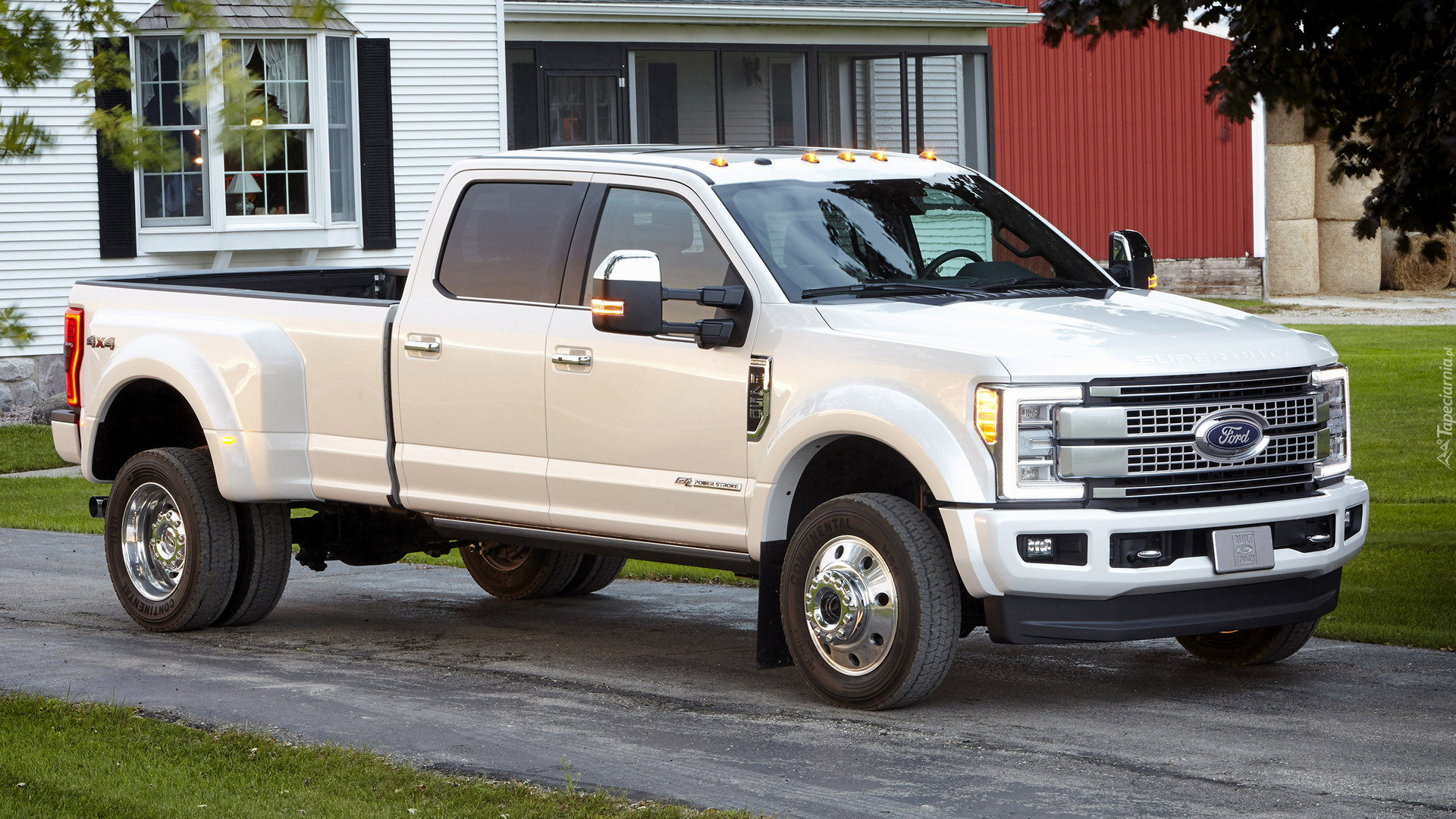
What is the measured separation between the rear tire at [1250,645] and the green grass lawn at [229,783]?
3.01 meters

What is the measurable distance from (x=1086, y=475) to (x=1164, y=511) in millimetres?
304

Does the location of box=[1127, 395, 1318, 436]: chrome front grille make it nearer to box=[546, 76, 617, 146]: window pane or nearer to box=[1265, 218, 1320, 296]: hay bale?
box=[546, 76, 617, 146]: window pane

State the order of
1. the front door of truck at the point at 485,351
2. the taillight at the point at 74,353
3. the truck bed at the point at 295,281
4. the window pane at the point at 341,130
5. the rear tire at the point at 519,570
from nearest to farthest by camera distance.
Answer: the front door of truck at the point at 485,351 < the taillight at the point at 74,353 < the truck bed at the point at 295,281 < the rear tire at the point at 519,570 < the window pane at the point at 341,130

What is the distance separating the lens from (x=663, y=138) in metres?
26.1

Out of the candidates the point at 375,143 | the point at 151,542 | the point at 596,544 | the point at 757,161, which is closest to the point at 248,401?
the point at 151,542

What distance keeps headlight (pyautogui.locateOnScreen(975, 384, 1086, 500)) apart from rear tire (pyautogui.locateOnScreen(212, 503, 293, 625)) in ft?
12.9

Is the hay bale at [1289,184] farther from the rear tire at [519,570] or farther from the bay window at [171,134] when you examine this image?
the rear tire at [519,570]

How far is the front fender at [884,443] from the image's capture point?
6.59 metres

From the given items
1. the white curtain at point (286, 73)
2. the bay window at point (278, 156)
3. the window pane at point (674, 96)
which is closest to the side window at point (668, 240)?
the bay window at point (278, 156)

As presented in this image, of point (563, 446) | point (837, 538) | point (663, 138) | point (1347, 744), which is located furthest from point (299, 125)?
point (1347, 744)

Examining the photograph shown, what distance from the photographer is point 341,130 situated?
19.9 metres

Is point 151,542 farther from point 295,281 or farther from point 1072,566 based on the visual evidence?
point 1072,566

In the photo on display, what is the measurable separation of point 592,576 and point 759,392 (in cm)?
334

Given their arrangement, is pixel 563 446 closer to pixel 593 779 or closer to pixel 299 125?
pixel 593 779
